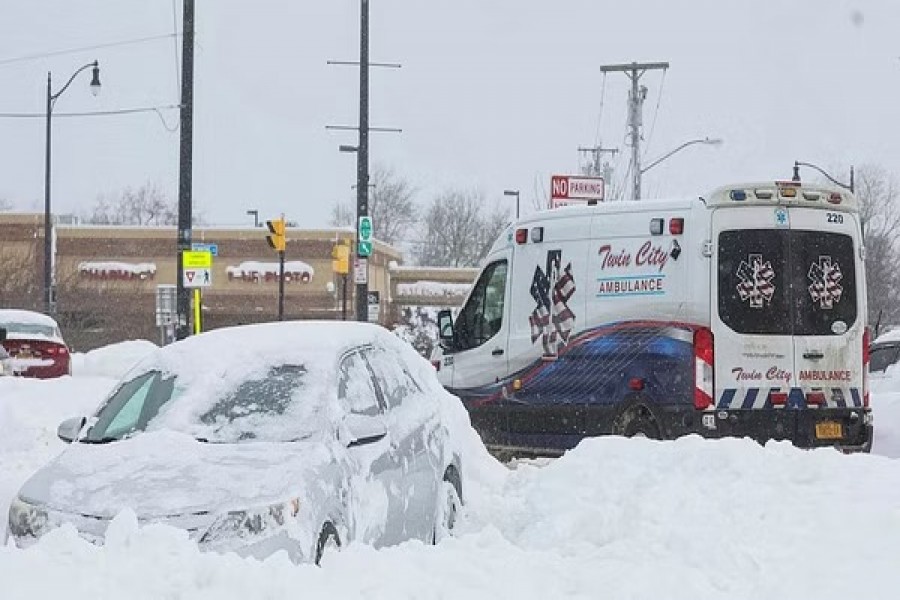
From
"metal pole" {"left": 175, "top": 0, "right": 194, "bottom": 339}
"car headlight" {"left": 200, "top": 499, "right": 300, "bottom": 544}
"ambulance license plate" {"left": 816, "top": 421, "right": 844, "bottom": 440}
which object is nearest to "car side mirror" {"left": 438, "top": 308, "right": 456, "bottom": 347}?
"ambulance license plate" {"left": 816, "top": 421, "right": 844, "bottom": 440}

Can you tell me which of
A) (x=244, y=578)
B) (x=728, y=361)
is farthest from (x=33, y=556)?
(x=728, y=361)

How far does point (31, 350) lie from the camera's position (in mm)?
24016

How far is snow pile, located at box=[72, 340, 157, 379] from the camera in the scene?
1222 inches

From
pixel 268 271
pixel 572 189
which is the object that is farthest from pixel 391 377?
pixel 268 271

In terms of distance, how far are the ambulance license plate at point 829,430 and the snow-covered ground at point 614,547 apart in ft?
11.9

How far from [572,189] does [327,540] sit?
13.7 meters

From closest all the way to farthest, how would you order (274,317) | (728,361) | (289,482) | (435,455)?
1. (289,482)
2. (435,455)
3. (728,361)
4. (274,317)

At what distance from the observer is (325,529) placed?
6.49m

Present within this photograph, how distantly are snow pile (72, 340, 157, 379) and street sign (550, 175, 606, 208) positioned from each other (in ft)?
45.0

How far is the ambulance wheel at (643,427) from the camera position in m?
11.8

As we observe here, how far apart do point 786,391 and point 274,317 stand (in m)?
49.5

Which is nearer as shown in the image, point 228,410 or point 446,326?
point 228,410

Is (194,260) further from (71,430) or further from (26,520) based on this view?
(26,520)

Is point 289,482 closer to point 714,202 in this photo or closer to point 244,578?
point 244,578
